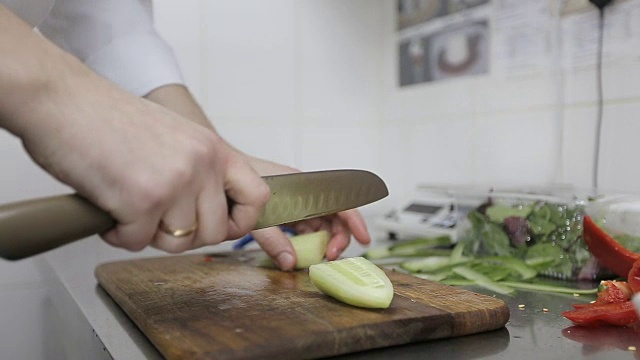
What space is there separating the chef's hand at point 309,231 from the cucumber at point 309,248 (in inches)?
0.7

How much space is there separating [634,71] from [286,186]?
0.60 meters

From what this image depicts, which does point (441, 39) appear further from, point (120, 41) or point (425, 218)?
point (120, 41)

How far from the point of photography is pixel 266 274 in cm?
75

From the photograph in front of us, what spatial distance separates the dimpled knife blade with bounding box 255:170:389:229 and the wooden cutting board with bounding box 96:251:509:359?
77 millimetres

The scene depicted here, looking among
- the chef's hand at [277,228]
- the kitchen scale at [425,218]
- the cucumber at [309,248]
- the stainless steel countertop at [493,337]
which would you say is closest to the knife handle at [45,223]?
the stainless steel countertop at [493,337]

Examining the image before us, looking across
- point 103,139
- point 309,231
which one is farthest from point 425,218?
point 103,139

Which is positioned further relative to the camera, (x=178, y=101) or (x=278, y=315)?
(x=178, y=101)

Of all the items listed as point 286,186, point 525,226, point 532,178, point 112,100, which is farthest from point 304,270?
point 532,178

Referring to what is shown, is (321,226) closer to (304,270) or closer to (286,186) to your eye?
(304,270)

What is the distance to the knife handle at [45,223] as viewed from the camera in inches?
17.2

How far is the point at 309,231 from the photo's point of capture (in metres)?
0.87

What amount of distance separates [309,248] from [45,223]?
39 centimetres

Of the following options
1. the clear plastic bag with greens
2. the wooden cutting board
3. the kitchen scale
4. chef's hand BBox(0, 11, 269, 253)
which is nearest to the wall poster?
the kitchen scale

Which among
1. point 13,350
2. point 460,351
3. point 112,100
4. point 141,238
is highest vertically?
point 112,100
